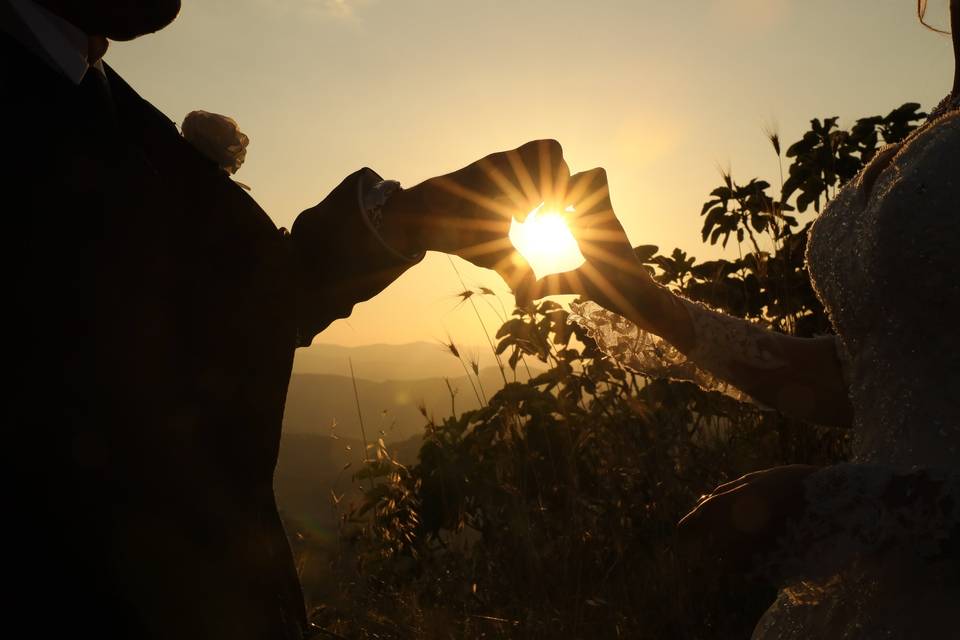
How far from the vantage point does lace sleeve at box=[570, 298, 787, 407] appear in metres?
1.68

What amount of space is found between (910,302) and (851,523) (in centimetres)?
41

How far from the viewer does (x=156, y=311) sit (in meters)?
0.70

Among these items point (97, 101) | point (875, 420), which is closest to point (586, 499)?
point (875, 420)

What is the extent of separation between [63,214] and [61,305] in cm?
9

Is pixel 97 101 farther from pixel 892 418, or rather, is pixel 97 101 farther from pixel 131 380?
pixel 892 418

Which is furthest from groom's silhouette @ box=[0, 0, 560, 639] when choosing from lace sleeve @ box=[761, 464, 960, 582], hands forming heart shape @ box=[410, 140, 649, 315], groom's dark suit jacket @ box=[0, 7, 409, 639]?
lace sleeve @ box=[761, 464, 960, 582]

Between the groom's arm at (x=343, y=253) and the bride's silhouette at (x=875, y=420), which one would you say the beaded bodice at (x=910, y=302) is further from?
the groom's arm at (x=343, y=253)

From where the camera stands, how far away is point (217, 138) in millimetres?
912

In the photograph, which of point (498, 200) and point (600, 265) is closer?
point (498, 200)

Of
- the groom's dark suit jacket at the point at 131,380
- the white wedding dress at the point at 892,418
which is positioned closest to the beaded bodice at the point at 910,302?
the white wedding dress at the point at 892,418

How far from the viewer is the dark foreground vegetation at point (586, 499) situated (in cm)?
215

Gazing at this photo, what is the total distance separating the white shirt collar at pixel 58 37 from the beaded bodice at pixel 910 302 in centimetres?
120

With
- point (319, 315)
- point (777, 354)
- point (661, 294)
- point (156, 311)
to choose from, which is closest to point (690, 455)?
point (777, 354)

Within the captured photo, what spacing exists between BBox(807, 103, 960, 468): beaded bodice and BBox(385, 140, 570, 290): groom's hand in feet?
2.04
